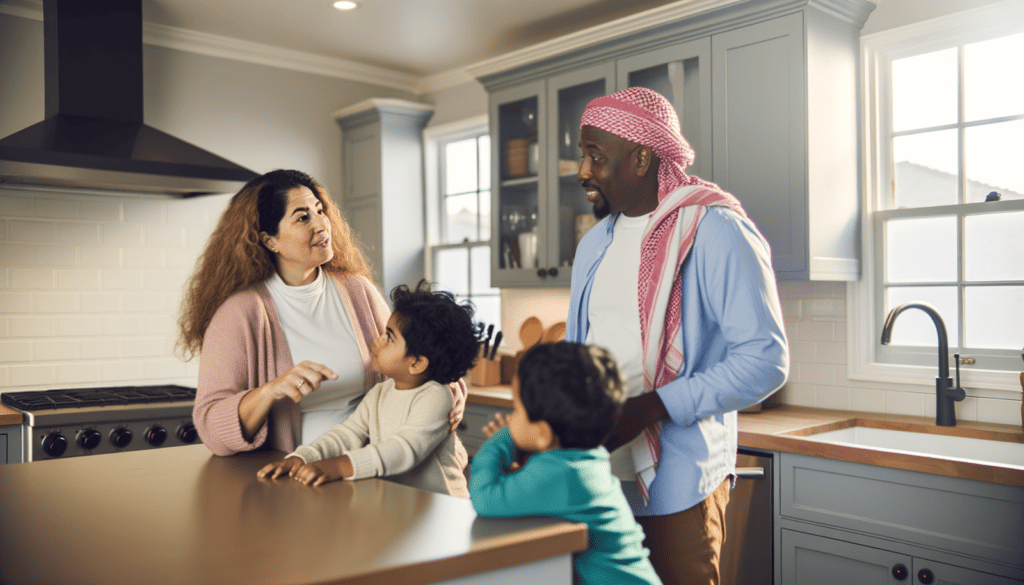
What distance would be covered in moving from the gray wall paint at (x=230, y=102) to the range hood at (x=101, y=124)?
0.45 m

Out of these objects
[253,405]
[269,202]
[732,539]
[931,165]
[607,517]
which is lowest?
[732,539]

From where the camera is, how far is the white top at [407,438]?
143 centimetres

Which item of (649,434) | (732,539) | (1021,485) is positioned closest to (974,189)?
(1021,485)

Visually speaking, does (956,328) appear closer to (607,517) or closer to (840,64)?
(840,64)

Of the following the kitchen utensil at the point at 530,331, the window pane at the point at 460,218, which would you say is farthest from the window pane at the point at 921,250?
the window pane at the point at 460,218

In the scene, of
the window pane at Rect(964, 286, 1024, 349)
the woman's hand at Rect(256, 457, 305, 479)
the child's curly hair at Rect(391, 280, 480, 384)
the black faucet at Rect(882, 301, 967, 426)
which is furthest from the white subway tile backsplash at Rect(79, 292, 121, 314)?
the window pane at Rect(964, 286, 1024, 349)

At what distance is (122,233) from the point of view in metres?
3.86

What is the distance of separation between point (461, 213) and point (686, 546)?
344 centimetres

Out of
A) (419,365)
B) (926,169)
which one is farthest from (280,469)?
(926,169)

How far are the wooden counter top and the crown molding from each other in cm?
303

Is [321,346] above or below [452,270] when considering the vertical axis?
below

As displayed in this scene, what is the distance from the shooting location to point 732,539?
8.18ft

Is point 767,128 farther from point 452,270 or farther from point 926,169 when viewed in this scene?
point 452,270

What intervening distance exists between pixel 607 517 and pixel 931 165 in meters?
2.37
